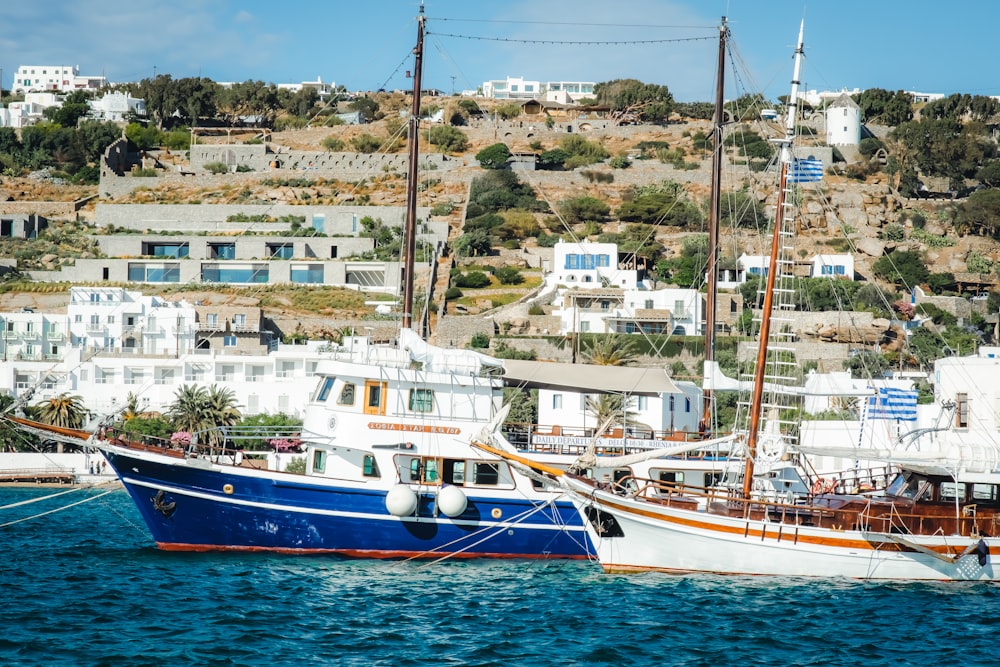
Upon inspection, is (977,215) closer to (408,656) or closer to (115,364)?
(115,364)

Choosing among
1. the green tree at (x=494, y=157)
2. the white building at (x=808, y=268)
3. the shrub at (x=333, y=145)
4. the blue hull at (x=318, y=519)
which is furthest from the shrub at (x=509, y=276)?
the blue hull at (x=318, y=519)

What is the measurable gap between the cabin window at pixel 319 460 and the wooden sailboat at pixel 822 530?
4.42m

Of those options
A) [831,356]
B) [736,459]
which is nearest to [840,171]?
[831,356]

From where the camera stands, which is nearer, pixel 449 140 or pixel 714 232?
pixel 714 232

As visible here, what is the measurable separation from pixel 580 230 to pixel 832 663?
64.7 metres

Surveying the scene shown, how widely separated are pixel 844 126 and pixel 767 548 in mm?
80627

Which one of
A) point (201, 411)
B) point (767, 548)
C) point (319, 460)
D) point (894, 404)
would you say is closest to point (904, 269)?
point (894, 404)

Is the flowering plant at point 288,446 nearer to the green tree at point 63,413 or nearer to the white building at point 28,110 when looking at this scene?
the green tree at point 63,413

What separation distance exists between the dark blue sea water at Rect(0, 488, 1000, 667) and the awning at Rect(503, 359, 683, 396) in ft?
14.5

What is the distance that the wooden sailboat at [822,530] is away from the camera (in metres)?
23.9

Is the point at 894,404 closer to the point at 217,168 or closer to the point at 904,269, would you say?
the point at 904,269

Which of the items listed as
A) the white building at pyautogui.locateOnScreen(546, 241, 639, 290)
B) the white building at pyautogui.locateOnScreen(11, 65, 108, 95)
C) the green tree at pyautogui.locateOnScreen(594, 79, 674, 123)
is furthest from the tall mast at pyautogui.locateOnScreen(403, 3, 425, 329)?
the white building at pyautogui.locateOnScreen(11, 65, 108, 95)

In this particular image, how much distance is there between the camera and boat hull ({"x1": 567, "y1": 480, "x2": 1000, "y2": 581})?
23.9 m

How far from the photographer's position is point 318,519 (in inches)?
1007
